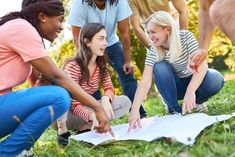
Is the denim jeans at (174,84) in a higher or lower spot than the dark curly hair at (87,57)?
lower

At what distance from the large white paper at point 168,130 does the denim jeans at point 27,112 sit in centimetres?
42

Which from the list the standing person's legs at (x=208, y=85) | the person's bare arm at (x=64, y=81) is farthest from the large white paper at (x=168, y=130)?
the standing person's legs at (x=208, y=85)

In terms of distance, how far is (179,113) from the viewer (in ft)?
12.2

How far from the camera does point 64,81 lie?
2867mm

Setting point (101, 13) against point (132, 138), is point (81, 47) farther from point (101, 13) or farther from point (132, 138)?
point (132, 138)

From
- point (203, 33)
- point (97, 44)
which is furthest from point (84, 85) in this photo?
point (203, 33)

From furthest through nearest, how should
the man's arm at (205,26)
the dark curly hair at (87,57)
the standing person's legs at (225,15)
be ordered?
the dark curly hair at (87,57)
the man's arm at (205,26)
the standing person's legs at (225,15)

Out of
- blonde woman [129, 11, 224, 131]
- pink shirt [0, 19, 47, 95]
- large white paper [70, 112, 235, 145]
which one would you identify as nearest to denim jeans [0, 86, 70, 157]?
pink shirt [0, 19, 47, 95]

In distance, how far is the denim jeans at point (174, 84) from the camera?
3.79 m

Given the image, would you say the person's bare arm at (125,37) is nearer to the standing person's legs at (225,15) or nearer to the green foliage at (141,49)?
the standing person's legs at (225,15)

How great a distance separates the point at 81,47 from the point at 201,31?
112cm

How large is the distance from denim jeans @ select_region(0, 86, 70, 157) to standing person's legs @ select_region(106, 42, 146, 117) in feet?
6.03

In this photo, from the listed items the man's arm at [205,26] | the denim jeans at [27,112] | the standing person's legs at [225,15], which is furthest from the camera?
the man's arm at [205,26]

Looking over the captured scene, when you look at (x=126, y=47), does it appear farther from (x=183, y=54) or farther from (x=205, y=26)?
(x=205, y=26)
